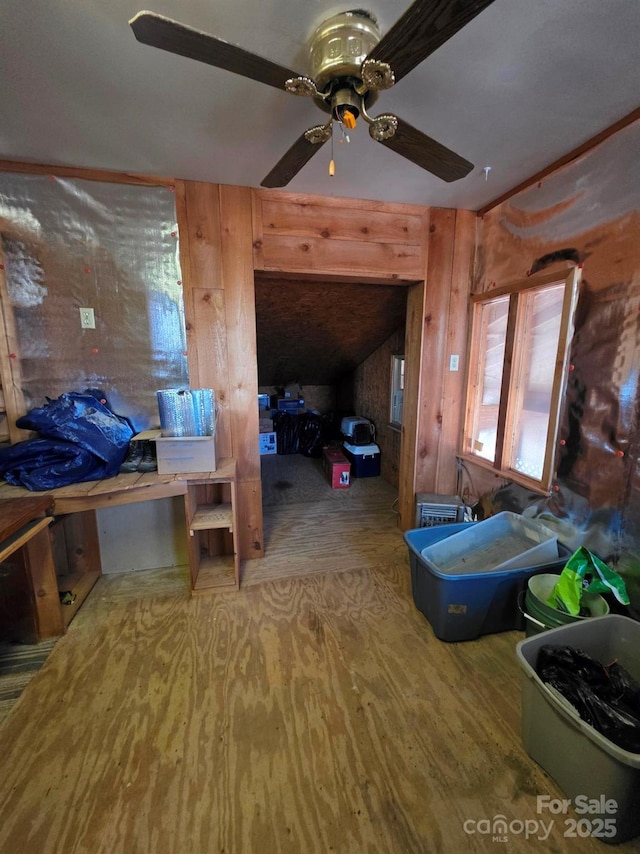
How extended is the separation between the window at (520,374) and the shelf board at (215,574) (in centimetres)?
183

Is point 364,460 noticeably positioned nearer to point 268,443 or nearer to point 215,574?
point 268,443

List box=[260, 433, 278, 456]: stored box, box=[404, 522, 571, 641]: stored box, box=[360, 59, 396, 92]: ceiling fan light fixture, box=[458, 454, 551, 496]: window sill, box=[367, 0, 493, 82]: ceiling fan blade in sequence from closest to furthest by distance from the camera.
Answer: box=[367, 0, 493, 82]: ceiling fan blade
box=[360, 59, 396, 92]: ceiling fan light fixture
box=[404, 522, 571, 641]: stored box
box=[458, 454, 551, 496]: window sill
box=[260, 433, 278, 456]: stored box

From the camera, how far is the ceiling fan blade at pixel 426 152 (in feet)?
3.89

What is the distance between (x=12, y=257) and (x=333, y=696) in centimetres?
269

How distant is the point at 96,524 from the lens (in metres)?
2.23

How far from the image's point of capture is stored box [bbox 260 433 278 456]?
4643 millimetres

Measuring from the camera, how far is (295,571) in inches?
90.2

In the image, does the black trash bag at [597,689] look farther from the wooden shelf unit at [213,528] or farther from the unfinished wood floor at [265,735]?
the wooden shelf unit at [213,528]

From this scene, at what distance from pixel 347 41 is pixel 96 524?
2.60m

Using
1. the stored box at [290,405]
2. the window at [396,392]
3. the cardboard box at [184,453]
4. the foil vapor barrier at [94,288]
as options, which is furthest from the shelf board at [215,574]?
the stored box at [290,405]

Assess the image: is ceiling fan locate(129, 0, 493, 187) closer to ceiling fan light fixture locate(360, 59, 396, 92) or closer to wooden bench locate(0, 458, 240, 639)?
ceiling fan light fixture locate(360, 59, 396, 92)

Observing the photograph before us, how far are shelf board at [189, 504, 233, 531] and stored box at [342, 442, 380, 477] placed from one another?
2080mm

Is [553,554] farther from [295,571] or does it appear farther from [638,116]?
[638,116]

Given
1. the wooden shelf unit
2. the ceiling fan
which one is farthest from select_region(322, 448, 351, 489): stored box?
the ceiling fan
